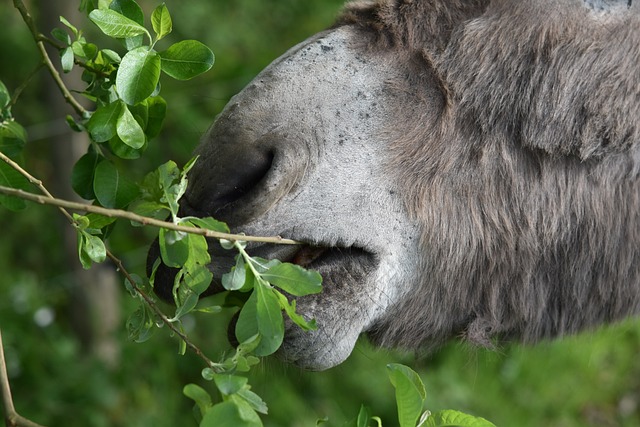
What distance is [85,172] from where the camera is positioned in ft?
5.01

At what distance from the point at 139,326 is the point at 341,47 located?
2.30 feet

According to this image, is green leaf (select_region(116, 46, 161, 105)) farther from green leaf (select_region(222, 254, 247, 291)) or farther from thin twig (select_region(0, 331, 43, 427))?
thin twig (select_region(0, 331, 43, 427))

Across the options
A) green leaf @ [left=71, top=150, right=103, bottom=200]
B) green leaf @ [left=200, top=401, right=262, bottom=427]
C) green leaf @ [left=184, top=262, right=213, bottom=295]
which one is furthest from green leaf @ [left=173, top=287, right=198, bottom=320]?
green leaf @ [left=71, top=150, right=103, bottom=200]

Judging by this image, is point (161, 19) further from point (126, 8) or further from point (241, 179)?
point (241, 179)

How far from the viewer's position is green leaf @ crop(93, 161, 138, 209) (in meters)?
1.46

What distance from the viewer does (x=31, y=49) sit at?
4.82 m

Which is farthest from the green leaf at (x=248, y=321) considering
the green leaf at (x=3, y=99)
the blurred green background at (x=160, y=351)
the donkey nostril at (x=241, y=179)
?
the blurred green background at (x=160, y=351)

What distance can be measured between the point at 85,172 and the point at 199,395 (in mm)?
559

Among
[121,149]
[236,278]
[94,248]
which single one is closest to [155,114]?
[121,149]

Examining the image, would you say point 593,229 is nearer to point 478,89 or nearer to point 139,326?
point 478,89

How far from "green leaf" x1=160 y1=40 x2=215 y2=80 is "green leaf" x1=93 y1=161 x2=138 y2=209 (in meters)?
0.23

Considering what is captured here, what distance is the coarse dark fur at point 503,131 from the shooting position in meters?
1.69

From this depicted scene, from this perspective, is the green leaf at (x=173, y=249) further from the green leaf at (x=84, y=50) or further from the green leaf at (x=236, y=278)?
the green leaf at (x=84, y=50)

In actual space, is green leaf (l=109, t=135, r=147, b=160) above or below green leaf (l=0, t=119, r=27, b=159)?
above
